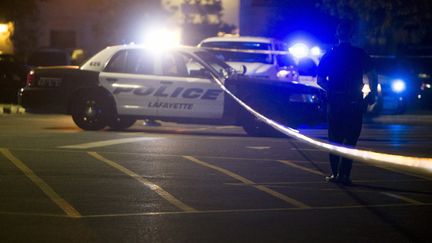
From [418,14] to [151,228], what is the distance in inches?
919

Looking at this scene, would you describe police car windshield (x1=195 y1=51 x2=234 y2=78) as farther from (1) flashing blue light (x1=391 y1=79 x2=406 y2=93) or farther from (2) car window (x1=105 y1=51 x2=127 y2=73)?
(1) flashing blue light (x1=391 y1=79 x2=406 y2=93)

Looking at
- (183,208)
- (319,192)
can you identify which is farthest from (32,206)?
(319,192)

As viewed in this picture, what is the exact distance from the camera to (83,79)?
18.3 meters

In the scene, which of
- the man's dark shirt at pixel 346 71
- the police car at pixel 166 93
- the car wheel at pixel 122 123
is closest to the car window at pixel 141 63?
the police car at pixel 166 93

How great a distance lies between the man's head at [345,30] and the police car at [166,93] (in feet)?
19.8

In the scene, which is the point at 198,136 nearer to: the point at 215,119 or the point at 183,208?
the point at 215,119

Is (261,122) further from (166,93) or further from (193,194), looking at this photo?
(193,194)

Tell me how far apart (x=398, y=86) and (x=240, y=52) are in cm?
561

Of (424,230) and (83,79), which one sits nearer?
(424,230)

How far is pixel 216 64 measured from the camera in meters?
17.9

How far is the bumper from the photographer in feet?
Result: 60.7

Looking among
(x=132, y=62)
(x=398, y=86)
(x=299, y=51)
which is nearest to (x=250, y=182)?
(x=132, y=62)

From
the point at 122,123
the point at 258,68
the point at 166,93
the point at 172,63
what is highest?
the point at 172,63

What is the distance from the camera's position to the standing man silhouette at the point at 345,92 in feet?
37.2
